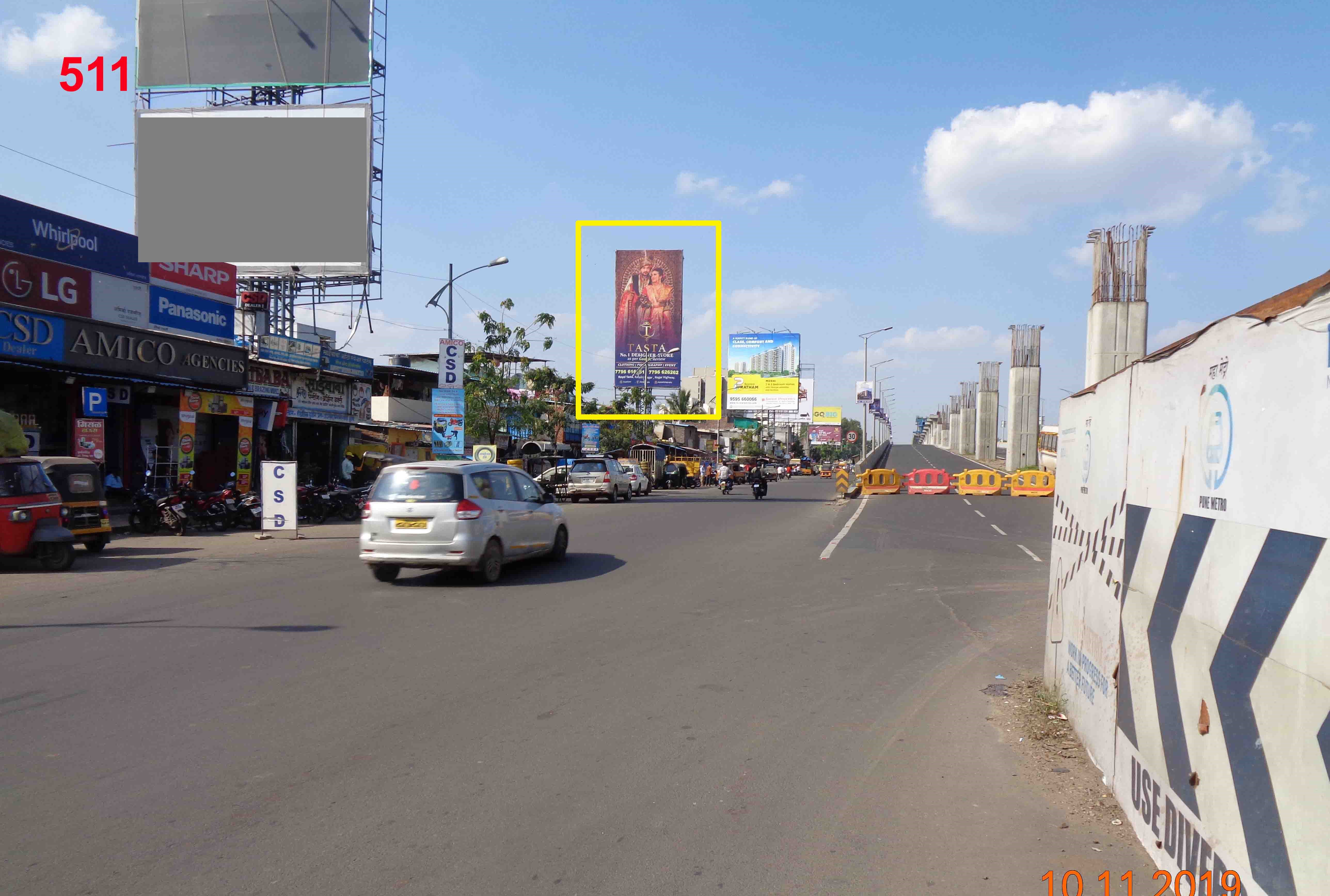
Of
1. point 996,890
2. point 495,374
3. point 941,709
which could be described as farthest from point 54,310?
point 996,890

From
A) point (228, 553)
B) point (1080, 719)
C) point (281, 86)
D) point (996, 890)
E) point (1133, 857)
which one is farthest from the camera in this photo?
point (281, 86)

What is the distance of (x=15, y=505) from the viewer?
1227 cm

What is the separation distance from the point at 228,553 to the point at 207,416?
1338 cm

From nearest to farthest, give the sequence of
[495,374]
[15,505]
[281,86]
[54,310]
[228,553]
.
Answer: [15,505], [228,553], [54,310], [281,86], [495,374]

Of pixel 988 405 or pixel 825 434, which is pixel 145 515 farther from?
pixel 825 434

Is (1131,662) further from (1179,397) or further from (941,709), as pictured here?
(941,709)

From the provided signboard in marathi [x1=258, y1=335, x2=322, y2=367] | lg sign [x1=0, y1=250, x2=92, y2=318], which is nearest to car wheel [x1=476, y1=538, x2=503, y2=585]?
lg sign [x1=0, y1=250, x2=92, y2=318]

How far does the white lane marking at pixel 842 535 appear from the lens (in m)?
15.9

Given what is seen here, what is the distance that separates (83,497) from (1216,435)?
15712 millimetres

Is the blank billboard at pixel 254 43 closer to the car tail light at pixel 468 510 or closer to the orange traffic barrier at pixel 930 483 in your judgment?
the car tail light at pixel 468 510

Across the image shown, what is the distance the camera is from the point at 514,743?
539 centimetres

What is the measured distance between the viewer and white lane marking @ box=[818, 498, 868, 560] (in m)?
15.9
